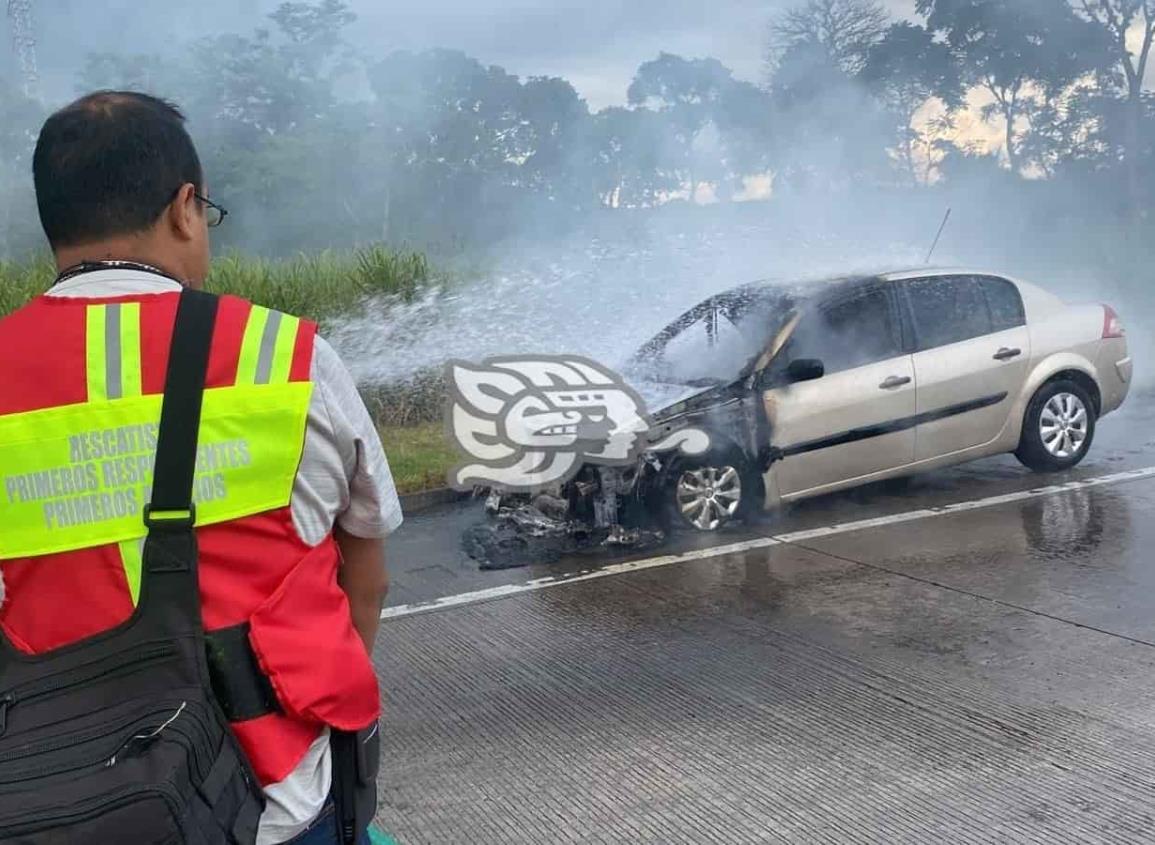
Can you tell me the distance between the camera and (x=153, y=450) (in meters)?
1.36

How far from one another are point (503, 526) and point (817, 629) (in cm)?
247

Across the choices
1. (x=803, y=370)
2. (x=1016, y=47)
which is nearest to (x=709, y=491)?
(x=803, y=370)

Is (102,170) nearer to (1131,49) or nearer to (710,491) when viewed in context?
(710,491)

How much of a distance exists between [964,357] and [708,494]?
6.58 ft

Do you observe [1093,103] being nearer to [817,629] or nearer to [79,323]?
[817,629]

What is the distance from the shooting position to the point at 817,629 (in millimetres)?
4785

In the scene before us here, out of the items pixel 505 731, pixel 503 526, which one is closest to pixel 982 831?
pixel 505 731

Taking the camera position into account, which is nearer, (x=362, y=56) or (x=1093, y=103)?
(x=362, y=56)

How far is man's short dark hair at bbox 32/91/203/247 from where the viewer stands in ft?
4.80

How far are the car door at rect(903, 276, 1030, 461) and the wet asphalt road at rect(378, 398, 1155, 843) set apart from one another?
2.55ft

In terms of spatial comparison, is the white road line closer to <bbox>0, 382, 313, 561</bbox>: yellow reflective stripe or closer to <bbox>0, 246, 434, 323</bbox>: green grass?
<bbox>0, 382, 313, 561</bbox>: yellow reflective stripe

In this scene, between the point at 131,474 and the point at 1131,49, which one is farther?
the point at 1131,49

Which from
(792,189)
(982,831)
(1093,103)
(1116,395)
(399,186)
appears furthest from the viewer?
(1093,103)

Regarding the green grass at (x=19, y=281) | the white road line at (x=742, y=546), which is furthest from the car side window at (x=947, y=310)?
the green grass at (x=19, y=281)
